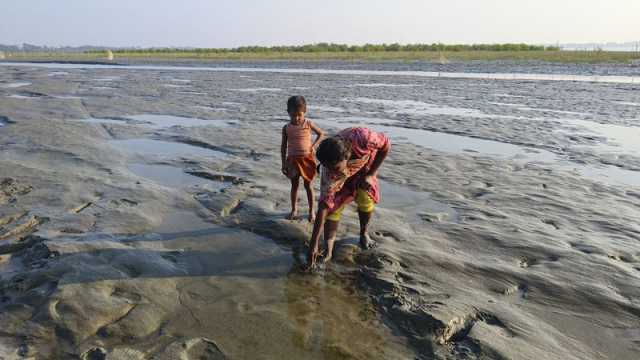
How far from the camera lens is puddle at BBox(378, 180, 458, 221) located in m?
5.79

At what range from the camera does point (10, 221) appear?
5.16 meters

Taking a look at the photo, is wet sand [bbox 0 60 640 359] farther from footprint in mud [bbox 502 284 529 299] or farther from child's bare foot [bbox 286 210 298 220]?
child's bare foot [bbox 286 210 298 220]

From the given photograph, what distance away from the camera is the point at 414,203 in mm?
6301

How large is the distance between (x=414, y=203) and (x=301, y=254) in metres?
2.25

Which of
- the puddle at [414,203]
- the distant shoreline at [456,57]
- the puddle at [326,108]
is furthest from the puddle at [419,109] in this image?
the distant shoreline at [456,57]

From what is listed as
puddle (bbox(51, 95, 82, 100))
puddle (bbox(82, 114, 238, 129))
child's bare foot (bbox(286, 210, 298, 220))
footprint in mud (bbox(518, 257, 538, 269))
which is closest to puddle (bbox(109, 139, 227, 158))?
puddle (bbox(82, 114, 238, 129))

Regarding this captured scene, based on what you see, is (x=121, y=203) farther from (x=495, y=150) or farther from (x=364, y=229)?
(x=495, y=150)

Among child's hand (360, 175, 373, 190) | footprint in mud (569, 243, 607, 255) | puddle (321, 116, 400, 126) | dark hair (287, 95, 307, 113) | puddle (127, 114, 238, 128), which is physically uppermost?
dark hair (287, 95, 307, 113)

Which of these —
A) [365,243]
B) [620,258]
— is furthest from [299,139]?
[620,258]

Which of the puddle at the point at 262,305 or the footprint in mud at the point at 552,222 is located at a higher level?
the puddle at the point at 262,305

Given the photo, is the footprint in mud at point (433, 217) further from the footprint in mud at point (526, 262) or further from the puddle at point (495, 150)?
the puddle at point (495, 150)

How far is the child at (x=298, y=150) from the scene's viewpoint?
5270 mm

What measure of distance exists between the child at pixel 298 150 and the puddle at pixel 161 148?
3.72m

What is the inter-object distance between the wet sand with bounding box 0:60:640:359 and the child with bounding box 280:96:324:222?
46 cm
